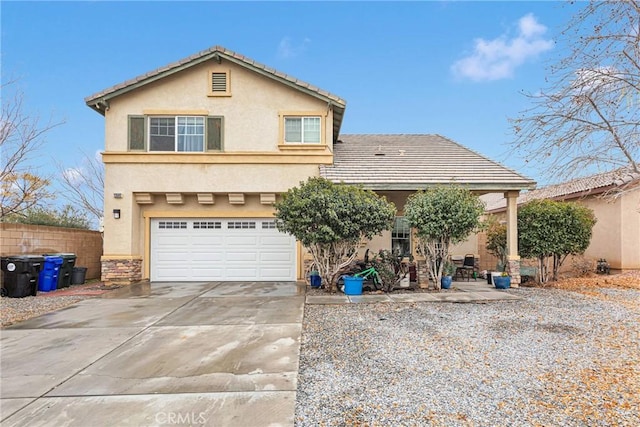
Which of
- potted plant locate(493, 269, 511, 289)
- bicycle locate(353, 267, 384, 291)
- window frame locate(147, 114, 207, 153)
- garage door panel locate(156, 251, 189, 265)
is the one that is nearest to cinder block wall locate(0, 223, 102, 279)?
garage door panel locate(156, 251, 189, 265)

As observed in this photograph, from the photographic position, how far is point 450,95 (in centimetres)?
1625

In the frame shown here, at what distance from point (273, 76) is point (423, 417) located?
11.3m

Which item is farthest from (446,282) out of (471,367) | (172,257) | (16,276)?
(16,276)

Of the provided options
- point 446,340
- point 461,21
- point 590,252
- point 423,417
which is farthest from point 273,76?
point 590,252

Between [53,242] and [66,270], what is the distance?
1149 millimetres

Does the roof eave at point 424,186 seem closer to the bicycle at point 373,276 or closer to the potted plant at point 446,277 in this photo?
the potted plant at point 446,277

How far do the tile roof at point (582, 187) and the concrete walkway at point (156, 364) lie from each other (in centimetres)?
329

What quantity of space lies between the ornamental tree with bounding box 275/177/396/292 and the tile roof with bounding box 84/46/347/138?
4101 millimetres

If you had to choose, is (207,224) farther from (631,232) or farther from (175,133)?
(631,232)

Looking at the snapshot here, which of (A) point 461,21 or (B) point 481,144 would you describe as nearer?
(A) point 461,21

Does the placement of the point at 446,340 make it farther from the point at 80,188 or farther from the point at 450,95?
the point at 80,188

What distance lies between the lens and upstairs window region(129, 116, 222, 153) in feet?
40.6

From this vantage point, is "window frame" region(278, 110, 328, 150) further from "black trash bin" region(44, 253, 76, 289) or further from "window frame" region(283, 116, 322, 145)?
"black trash bin" region(44, 253, 76, 289)

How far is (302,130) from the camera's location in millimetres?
12695
